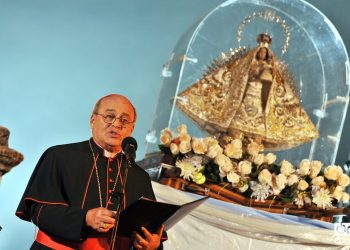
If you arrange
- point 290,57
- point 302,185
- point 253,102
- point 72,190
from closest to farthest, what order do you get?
point 72,190
point 302,185
point 253,102
point 290,57

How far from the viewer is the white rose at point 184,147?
4375 millimetres

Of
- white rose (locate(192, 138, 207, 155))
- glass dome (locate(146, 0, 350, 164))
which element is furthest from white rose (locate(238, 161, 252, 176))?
glass dome (locate(146, 0, 350, 164))

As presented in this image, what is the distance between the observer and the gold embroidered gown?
5.20m

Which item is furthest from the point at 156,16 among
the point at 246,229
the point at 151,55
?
the point at 246,229

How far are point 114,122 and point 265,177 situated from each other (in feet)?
5.53

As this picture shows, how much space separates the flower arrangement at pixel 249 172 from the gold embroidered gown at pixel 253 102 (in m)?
0.50

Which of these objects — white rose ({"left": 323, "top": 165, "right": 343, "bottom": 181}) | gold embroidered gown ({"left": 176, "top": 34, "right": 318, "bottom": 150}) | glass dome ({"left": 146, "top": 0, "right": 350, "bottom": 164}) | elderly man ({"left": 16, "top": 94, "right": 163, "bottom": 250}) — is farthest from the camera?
glass dome ({"left": 146, "top": 0, "right": 350, "bottom": 164})

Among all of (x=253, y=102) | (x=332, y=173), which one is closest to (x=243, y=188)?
(x=332, y=173)

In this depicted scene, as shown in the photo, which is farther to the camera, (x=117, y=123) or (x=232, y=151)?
(x=232, y=151)

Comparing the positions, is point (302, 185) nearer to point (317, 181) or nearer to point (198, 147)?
point (317, 181)

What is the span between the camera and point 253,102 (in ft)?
17.4

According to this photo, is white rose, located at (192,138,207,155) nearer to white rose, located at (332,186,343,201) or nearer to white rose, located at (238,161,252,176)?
white rose, located at (238,161,252,176)

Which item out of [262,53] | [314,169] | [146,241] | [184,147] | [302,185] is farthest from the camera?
[262,53]

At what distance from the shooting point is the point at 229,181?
4.47m
